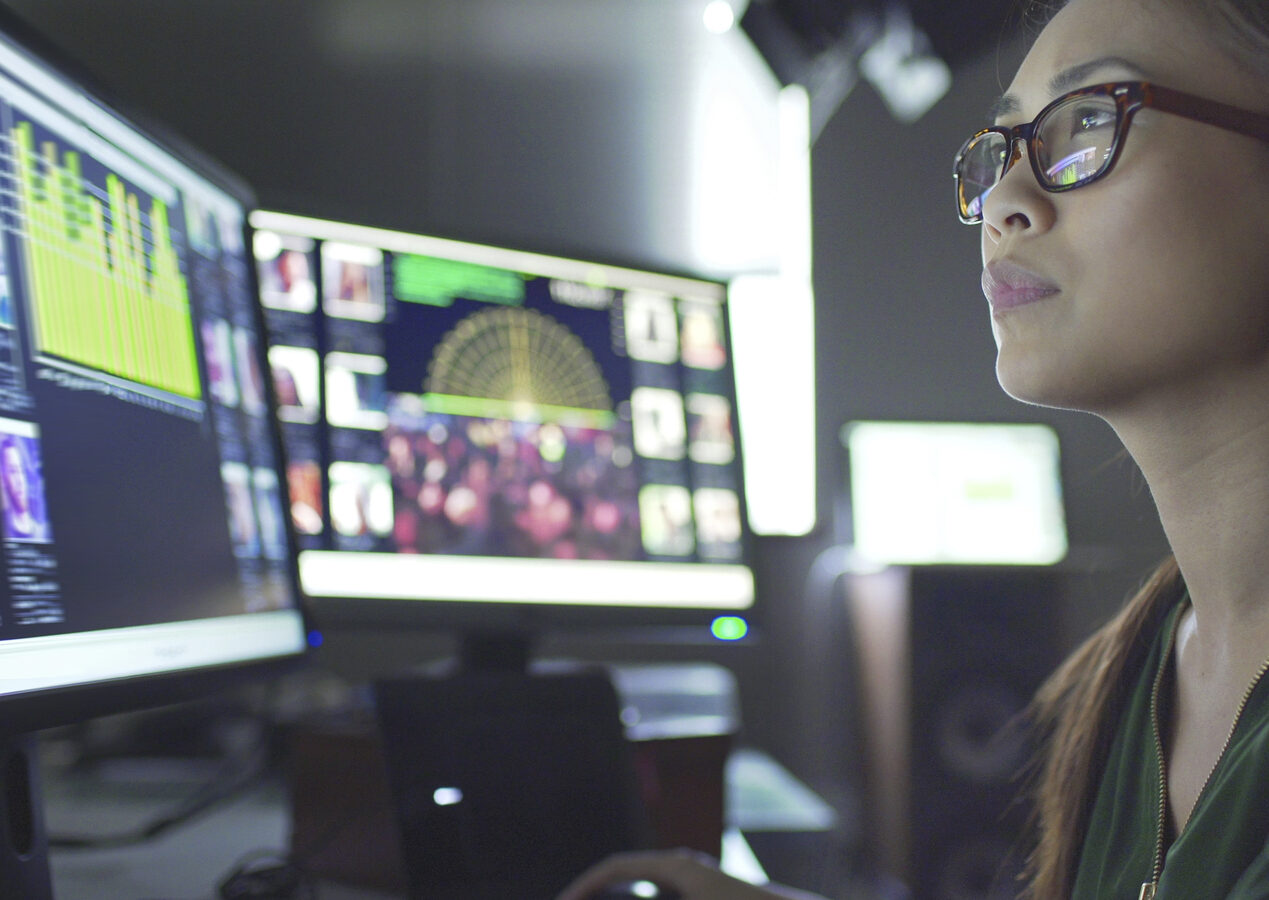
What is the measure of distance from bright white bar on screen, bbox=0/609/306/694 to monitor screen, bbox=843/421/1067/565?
134cm

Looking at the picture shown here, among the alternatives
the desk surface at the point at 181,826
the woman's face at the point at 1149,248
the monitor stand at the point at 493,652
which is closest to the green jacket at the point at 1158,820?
the woman's face at the point at 1149,248

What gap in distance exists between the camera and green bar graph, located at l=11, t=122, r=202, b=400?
1.61ft

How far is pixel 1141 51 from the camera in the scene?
52 centimetres

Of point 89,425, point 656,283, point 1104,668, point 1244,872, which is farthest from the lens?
point 656,283

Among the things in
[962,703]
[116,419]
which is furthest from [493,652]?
[962,703]

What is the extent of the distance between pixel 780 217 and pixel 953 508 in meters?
0.68

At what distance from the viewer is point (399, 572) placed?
2.97 ft

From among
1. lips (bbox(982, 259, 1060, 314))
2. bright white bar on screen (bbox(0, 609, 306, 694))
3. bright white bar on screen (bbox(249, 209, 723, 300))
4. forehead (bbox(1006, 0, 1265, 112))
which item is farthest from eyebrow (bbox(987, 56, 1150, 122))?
bright white bar on screen (bbox(0, 609, 306, 694))

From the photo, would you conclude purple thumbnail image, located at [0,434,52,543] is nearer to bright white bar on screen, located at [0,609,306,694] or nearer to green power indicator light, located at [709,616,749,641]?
bright white bar on screen, located at [0,609,306,694]

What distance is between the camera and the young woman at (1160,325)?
49cm

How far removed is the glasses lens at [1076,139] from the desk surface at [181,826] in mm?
558

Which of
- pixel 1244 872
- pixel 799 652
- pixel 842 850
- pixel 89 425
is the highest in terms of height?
pixel 89 425

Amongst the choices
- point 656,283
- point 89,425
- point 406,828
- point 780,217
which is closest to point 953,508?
point 780,217

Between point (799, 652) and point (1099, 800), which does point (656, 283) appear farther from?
point (799, 652)
